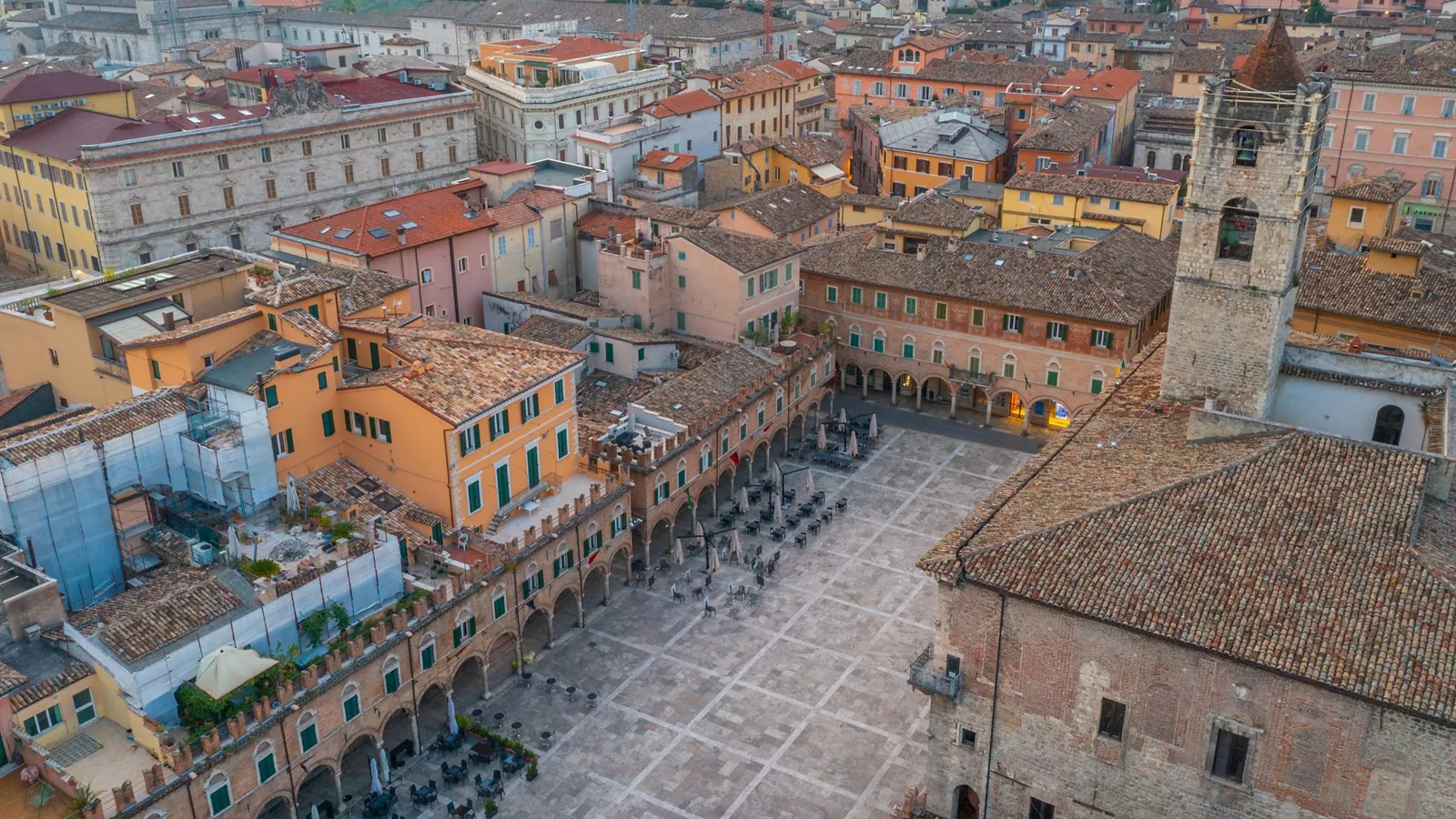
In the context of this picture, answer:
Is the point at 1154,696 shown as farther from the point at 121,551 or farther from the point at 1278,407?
the point at 121,551

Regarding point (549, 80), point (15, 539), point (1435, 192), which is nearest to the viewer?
point (15, 539)

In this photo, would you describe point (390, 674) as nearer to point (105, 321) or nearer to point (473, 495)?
point (473, 495)

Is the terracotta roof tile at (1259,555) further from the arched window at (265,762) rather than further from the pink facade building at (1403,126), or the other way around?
the pink facade building at (1403,126)

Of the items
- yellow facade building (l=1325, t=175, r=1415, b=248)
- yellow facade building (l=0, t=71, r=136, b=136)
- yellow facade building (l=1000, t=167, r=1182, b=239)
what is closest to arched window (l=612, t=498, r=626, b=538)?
yellow facade building (l=1000, t=167, r=1182, b=239)

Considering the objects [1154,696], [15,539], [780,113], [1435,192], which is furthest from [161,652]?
[1435,192]

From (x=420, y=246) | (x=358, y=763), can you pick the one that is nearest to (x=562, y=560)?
(x=358, y=763)

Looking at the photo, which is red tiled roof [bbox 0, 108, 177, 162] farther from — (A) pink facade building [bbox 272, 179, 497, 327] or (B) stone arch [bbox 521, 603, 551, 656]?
(B) stone arch [bbox 521, 603, 551, 656]
